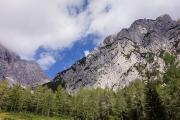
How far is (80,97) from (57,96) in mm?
13990

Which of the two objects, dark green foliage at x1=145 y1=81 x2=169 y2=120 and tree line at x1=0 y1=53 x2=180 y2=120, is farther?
tree line at x1=0 y1=53 x2=180 y2=120

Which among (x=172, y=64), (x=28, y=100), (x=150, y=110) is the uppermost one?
(x=28, y=100)

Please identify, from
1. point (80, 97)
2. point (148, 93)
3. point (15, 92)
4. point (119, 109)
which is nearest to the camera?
point (148, 93)

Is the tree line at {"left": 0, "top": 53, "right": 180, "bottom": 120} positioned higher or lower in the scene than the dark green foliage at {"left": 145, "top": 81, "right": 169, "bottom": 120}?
higher

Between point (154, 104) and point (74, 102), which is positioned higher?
point (74, 102)

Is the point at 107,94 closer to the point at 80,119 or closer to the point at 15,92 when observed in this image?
the point at 80,119

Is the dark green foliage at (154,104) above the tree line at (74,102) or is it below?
below

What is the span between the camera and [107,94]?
589 feet

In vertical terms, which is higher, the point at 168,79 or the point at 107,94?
the point at 107,94

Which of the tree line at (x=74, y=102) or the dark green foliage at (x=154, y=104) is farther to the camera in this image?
the tree line at (x=74, y=102)

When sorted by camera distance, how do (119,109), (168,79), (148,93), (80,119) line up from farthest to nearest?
1. (80,119)
2. (119,109)
3. (148,93)
4. (168,79)

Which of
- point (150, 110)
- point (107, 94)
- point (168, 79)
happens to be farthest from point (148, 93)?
point (107, 94)

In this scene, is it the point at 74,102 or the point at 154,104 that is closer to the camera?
the point at 154,104

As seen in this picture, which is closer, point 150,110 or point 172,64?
point 172,64
